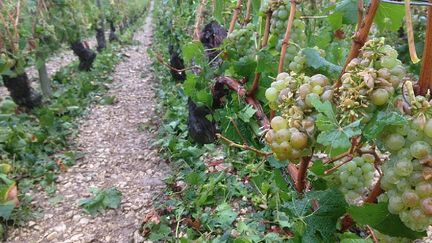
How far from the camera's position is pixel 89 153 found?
4.69 m

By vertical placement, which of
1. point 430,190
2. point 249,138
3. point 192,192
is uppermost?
point 430,190

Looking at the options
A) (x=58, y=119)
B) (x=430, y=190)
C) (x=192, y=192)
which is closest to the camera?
(x=430, y=190)

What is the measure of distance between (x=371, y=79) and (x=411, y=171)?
18cm

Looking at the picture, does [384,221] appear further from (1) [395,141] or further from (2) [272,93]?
(2) [272,93]

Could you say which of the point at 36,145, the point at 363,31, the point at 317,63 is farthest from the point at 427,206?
the point at 36,145

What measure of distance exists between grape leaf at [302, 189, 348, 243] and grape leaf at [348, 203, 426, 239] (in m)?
0.16

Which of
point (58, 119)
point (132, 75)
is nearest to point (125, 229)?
point (58, 119)

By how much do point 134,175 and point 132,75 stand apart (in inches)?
204

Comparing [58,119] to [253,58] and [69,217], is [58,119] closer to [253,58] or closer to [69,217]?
[69,217]

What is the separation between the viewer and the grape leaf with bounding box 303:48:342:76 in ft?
3.84

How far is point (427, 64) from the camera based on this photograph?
2.28 ft

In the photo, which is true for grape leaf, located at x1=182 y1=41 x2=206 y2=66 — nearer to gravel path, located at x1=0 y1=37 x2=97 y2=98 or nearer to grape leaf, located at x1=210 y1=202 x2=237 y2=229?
grape leaf, located at x1=210 y1=202 x2=237 y2=229

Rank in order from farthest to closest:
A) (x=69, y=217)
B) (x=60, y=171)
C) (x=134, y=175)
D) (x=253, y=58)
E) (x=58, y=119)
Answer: (x=58, y=119), (x=60, y=171), (x=134, y=175), (x=69, y=217), (x=253, y=58)

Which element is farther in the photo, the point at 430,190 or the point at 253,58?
the point at 253,58
